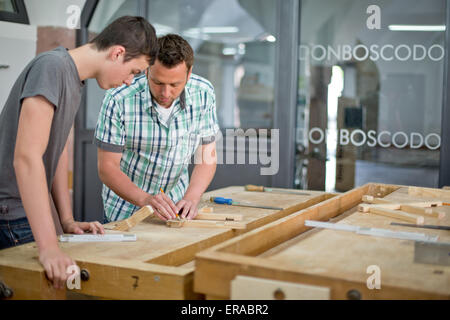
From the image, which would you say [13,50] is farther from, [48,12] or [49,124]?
[49,124]

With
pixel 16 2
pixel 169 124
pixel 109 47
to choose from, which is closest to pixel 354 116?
pixel 169 124

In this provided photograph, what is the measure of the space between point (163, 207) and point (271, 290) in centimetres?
79

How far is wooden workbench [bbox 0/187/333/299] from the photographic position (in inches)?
43.1

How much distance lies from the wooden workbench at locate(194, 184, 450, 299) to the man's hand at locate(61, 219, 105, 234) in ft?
1.61

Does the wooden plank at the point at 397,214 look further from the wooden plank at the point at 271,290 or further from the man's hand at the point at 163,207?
the wooden plank at the point at 271,290

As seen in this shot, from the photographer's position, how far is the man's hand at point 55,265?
1144 mm

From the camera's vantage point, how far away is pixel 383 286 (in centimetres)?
93

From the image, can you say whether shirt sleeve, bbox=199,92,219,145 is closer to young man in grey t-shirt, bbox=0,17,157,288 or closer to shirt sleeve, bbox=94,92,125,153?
shirt sleeve, bbox=94,92,125,153

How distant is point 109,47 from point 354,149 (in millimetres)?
2287

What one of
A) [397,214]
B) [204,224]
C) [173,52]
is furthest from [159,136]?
[397,214]

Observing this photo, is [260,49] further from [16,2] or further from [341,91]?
[16,2]

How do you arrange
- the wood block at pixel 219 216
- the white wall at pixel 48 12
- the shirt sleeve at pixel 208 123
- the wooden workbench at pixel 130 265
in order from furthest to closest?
1. the white wall at pixel 48 12
2. the shirt sleeve at pixel 208 123
3. the wood block at pixel 219 216
4. the wooden workbench at pixel 130 265

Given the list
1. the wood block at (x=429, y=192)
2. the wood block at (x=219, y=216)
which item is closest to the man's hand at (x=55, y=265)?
the wood block at (x=219, y=216)

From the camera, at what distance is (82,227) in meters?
1.54
